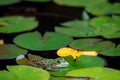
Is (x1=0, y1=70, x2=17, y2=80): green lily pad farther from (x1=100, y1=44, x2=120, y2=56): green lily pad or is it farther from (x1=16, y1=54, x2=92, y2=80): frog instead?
(x1=100, y1=44, x2=120, y2=56): green lily pad

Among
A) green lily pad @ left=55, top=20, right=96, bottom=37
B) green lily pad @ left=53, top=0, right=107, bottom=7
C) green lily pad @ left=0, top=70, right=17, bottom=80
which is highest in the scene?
green lily pad @ left=53, top=0, right=107, bottom=7

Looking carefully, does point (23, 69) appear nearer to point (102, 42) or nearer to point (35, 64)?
point (35, 64)

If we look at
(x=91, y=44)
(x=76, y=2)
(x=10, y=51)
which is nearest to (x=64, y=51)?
(x=91, y=44)

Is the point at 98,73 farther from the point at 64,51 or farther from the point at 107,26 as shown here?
the point at 107,26

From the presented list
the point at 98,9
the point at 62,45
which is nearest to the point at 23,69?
the point at 62,45

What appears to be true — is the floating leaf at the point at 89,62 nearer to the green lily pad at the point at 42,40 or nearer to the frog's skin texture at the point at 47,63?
the frog's skin texture at the point at 47,63

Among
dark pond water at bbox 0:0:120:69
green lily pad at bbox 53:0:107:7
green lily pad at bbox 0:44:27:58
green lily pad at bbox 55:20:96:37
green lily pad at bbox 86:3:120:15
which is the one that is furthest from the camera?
green lily pad at bbox 53:0:107:7

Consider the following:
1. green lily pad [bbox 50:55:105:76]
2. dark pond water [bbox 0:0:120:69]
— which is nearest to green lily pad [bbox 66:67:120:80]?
green lily pad [bbox 50:55:105:76]
